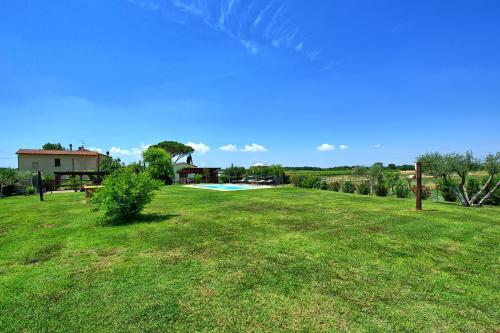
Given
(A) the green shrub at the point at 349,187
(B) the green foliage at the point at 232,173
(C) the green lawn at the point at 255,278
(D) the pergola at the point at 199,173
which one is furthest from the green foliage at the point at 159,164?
(C) the green lawn at the point at 255,278

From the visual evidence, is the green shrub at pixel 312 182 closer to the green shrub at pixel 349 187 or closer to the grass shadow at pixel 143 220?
the green shrub at pixel 349 187

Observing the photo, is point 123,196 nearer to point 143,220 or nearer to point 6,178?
point 143,220

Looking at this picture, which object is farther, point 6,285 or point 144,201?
point 144,201

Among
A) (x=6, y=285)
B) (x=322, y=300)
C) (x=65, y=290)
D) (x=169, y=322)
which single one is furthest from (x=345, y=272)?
(x=6, y=285)

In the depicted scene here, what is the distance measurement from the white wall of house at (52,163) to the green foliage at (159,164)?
1284cm

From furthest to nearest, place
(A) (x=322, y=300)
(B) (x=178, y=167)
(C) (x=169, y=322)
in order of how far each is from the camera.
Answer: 1. (B) (x=178, y=167)
2. (A) (x=322, y=300)
3. (C) (x=169, y=322)

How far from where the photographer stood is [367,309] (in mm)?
3162

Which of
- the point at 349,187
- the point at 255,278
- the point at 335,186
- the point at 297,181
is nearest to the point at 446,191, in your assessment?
the point at 349,187

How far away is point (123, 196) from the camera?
323 inches

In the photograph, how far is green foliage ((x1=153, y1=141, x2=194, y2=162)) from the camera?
5141 centimetres

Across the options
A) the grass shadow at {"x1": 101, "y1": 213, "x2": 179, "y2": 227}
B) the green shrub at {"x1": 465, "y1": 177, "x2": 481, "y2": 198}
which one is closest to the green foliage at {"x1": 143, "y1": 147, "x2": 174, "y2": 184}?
the grass shadow at {"x1": 101, "y1": 213, "x2": 179, "y2": 227}

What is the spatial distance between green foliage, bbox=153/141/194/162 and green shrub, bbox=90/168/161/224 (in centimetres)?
4328

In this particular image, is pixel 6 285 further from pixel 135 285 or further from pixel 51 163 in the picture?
pixel 51 163

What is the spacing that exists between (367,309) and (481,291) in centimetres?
154
